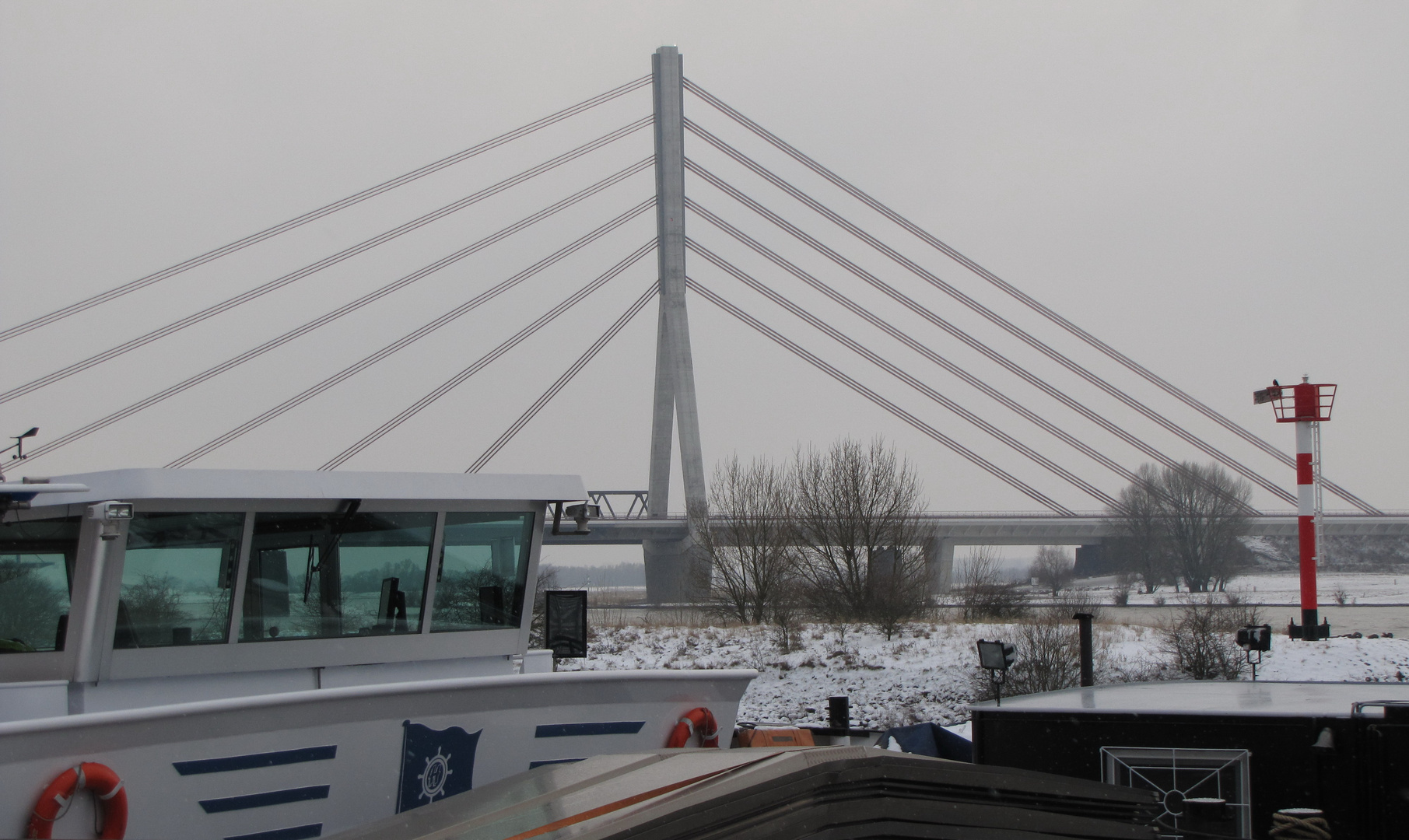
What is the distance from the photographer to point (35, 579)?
618cm

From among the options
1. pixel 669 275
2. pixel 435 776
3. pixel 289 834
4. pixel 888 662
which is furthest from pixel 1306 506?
pixel 289 834

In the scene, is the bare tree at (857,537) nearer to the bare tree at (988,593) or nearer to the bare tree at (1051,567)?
the bare tree at (988,593)

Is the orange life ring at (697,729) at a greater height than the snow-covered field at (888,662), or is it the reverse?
the orange life ring at (697,729)

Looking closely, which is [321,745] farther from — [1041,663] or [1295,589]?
[1295,589]

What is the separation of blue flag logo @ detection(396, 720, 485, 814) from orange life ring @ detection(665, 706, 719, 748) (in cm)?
120

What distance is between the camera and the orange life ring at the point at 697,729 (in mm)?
6352

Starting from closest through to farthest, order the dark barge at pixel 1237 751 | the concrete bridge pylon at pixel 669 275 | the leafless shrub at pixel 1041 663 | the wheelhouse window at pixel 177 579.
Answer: the dark barge at pixel 1237 751 < the wheelhouse window at pixel 177 579 < the leafless shrub at pixel 1041 663 < the concrete bridge pylon at pixel 669 275

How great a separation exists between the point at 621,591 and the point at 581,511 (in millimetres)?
52985

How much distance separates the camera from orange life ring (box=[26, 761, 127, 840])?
454cm

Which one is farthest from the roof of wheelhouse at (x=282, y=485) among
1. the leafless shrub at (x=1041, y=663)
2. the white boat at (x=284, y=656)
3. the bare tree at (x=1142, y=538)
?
the bare tree at (x=1142, y=538)

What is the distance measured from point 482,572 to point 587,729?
1.63 m

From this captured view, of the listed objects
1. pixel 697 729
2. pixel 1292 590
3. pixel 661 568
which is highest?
pixel 697 729

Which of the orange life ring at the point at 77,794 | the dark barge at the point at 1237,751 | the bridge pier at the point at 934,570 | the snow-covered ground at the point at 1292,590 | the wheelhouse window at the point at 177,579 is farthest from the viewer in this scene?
the snow-covered ground at the point at 1292,590

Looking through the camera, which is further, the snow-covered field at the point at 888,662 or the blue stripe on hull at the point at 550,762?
the snow-covered field at the point at 888,662
